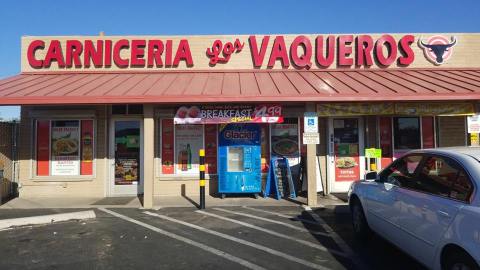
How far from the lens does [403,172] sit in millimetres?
5988

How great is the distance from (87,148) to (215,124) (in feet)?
12.5

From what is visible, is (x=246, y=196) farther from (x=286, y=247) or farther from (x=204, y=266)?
(x=204, y=266)

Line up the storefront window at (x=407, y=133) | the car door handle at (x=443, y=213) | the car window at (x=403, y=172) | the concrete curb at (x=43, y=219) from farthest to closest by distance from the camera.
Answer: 1. the storefront window at (x=407, y=133)
2. the concrete curb at (x=43, y=219)
3. the car window at (x=403, y=172)
4. the car door handle at (x=443, y=213)

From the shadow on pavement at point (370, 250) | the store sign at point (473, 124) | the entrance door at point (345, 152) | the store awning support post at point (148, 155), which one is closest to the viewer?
the shadow on pavement at point (370, 250)

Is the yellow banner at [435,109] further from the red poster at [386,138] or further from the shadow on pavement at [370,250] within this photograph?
the shadow on pavement at [370,250]

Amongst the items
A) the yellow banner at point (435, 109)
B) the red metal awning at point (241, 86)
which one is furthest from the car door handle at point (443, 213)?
the yellow banner at point (435, 109)

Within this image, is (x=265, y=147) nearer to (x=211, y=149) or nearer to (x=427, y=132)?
(x=211, y=149)

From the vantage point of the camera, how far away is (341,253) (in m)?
6.55

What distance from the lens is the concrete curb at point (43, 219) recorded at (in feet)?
27.9

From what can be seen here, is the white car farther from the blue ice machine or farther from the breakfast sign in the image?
the breakfast sign

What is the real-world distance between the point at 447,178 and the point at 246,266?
110 inches

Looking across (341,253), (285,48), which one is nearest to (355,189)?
(341,253)

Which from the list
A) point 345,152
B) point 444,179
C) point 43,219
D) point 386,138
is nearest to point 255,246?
point 444,179

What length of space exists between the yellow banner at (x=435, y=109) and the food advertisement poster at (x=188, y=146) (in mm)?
5592
